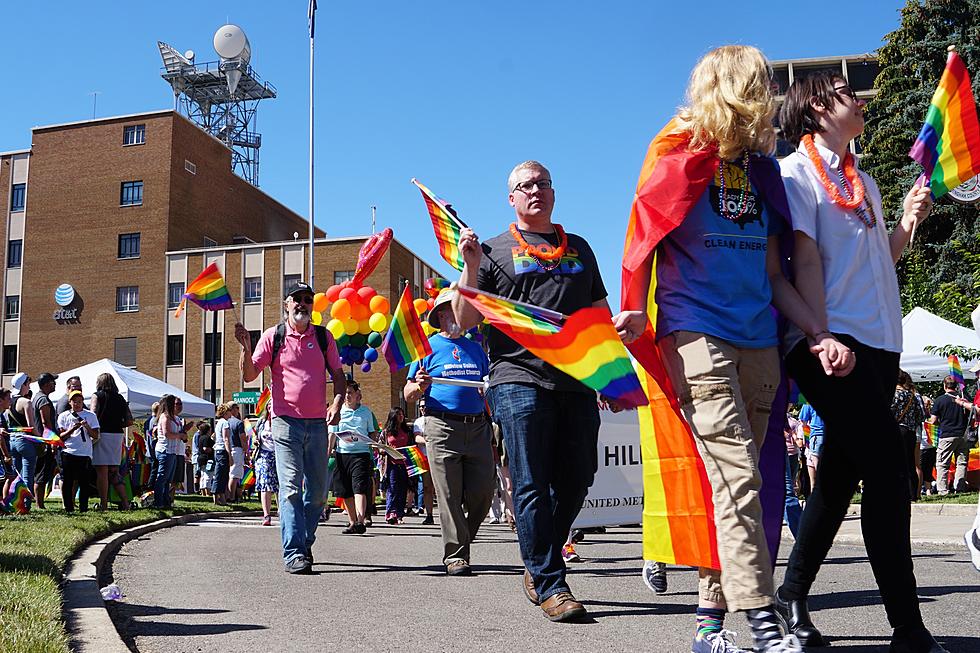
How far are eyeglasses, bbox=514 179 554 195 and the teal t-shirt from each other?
816cm

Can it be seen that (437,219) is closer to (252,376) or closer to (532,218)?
(532,218)

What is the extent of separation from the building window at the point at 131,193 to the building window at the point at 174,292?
5228mm

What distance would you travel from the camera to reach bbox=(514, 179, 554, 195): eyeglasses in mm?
5230

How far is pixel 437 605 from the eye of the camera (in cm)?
521

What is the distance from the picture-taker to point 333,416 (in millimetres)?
7891

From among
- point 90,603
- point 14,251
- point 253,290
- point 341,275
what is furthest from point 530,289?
point 14,251

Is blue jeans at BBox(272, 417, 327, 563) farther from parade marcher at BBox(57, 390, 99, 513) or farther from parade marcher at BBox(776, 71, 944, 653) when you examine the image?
parade marcher at BBox(57, 390, 99, 513)

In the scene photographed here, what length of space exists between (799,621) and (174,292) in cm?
5615

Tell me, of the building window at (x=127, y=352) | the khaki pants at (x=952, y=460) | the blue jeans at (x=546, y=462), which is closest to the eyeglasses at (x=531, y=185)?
the blue jeans at (x=546, y=462)

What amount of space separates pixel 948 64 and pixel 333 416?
5.22 m

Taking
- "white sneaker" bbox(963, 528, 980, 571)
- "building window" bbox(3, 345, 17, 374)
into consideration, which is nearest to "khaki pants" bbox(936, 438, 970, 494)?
"white sneaker" bbox(963, 528, 980, 571)

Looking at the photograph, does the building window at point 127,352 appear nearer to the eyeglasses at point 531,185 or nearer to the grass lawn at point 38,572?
the grass lawn at point 38,572

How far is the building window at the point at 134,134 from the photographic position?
56719 mm

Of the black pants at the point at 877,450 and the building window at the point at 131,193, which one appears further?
the building window at the point at 131,193
